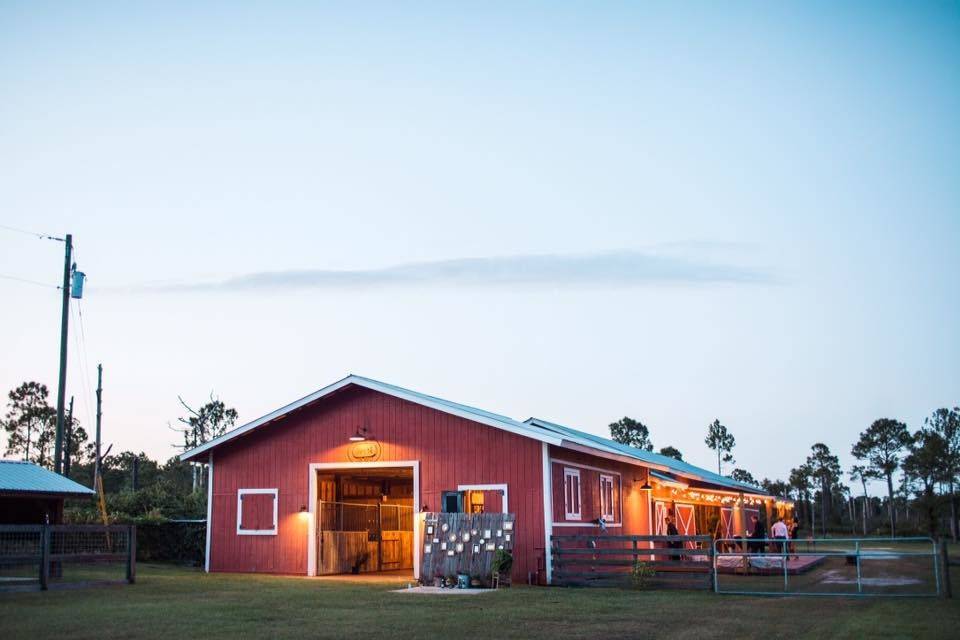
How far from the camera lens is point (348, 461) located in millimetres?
24094

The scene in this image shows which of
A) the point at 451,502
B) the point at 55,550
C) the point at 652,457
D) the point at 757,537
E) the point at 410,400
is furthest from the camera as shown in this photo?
the point at 652,457

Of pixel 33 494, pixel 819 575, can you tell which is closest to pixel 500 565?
pixel 819 575

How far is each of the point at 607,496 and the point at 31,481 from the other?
14930mm

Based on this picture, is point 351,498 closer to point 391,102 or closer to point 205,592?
point 205,592

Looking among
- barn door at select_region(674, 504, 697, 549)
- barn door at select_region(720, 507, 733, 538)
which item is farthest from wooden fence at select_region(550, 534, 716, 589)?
barn door at select_region(720, 507, 733, 538)

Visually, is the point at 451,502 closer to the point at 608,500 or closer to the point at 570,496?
the point at 570,496

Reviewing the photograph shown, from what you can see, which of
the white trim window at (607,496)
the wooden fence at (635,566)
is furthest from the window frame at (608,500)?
the wooden fence at (635,566)

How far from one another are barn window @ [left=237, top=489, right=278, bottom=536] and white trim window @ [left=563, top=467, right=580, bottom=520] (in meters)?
7.51

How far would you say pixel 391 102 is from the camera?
72.7ft

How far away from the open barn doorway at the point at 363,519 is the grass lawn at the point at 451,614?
5.52 m

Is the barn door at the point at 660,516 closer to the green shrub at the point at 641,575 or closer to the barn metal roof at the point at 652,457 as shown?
the barn metal roof at the point at 652,457

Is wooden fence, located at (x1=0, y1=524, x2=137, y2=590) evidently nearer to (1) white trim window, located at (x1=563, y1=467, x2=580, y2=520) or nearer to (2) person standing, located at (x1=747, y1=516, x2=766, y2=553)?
(1) white trim window, located at (x1=563, y1=467, x2=580, y2=520)

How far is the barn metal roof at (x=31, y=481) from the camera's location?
21.7m

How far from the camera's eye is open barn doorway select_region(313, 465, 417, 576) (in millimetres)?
24688
